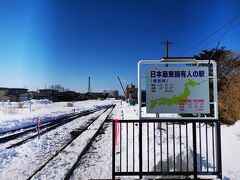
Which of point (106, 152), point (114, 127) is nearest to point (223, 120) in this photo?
point (106, 152)

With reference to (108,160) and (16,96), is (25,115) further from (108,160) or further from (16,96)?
(16,96)

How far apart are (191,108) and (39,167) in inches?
199

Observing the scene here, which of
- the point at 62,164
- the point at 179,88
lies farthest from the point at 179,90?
the point at 62,164

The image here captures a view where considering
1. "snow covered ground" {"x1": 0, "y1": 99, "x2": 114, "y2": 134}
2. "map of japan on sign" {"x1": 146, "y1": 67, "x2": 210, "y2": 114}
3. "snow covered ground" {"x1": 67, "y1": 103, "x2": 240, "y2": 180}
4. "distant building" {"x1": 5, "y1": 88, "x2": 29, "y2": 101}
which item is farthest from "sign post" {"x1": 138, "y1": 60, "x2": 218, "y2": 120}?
"distant building" {"x1": 5, "y1": 88, "x2": 29, "y2": 101}

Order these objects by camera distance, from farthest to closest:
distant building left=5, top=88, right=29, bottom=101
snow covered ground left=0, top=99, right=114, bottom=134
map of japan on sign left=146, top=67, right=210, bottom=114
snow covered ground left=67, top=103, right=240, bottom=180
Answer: distant building left=5, top=88, right=29, bottom=101, snow covered ground left=0, top=99, right=114, bottom=134, snow covered ground left=67, top=103, right=240, bottom=180, map of japan on sign left=146, top=67, right=210, bottom=114

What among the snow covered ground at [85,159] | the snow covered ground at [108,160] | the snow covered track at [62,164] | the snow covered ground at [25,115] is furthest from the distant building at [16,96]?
the snow covered ground at [108,160]

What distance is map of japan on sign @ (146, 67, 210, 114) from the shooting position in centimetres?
548

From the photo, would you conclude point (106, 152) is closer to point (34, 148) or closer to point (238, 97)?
point (34, 148)

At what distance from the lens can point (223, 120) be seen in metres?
12.5

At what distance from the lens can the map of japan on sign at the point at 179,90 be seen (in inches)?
216

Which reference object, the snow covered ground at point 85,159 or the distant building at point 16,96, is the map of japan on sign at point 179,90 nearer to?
the snow covered ground at point 85,159

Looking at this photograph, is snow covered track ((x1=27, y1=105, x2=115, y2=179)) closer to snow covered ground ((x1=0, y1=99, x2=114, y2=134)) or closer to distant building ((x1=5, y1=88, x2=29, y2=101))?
snow covered ground ((x1=0, y1=99, x2=114, y2=134))

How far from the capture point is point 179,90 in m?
5.51

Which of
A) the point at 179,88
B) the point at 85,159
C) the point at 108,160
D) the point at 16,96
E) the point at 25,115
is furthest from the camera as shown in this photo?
the point at 16,96
